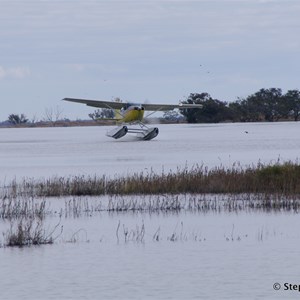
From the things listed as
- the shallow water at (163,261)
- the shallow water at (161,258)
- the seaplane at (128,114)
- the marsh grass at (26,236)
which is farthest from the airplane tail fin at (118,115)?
the marsh grass at (26,236)

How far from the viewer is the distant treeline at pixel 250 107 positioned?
4818 inches

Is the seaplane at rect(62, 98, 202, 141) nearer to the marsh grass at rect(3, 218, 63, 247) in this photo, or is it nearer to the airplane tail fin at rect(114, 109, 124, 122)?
the airplane tail fin at rect(114, 109, 124, 122)

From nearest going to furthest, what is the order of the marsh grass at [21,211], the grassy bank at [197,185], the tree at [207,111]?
the marsh grass at [21,211]
the grassy bank at [197,185]
the tree at [207,111]

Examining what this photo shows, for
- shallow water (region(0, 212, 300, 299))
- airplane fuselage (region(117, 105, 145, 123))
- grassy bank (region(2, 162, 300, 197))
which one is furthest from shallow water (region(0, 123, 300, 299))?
airplane fuselage (region(117, 105, 145, 123))

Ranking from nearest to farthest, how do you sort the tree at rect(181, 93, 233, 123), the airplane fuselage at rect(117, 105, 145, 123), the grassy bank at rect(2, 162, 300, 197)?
the grassy bank at rect(2, 162, 300, 197) < the airplane fuselage at rect(117, 105, 145, 123) < the tree at rect(181, 93, 233, 123)

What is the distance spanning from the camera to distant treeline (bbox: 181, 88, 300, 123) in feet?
401

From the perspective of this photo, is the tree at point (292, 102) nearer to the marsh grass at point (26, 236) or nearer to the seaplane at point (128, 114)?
the seaplane at point (128, 114)

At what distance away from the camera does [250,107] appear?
12650cm

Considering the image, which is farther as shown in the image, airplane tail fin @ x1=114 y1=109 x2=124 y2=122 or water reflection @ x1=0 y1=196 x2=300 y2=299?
airplane tail fin @ x1=114 y1=109 x2=124 y2=122

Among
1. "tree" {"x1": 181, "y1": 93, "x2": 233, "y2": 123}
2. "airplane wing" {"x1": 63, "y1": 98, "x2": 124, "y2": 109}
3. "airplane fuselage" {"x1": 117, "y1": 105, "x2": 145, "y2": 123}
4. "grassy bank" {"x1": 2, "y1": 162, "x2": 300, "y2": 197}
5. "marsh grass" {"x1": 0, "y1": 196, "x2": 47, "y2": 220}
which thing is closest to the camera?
"marsh grass" {"x1": 0, "y1": 196, "x2": 47, "y2": 220}

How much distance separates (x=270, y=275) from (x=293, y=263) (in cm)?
78

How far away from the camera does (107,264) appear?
1394 centimetres

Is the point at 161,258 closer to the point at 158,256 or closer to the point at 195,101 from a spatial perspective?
the point at 158,256

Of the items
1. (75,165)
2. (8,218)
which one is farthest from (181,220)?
(75,165)
